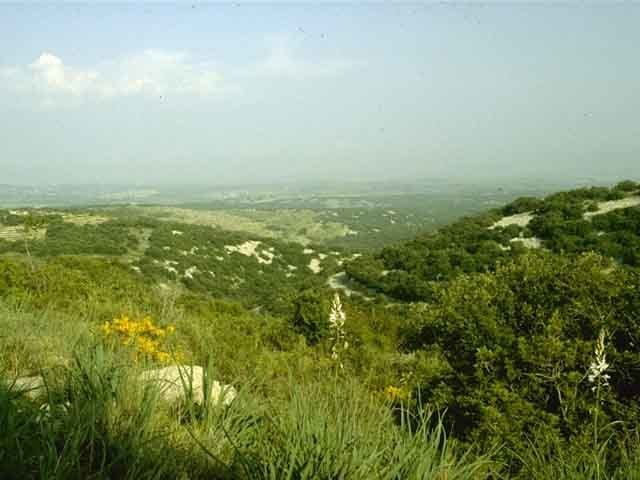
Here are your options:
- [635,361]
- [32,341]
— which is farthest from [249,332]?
[635,361]

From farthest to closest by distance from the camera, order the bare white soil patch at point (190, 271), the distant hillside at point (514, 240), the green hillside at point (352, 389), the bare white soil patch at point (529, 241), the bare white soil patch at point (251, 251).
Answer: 1. the bare white soil patch at point (251, 251)
2. the bare white soil patch at point (190, 271)
3. the bare white soil patch at point (529, 241)
4. the distant hillside at point (514, 240)
5. the green hillside at point (352, 389)

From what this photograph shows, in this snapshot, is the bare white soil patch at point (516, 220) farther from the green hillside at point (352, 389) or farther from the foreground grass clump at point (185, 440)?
the foreground grass clump at point (185, 440)

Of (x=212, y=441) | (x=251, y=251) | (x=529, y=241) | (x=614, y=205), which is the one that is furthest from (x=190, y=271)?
(x=212, y=441)

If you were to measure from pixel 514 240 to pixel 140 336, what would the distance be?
66.3ft

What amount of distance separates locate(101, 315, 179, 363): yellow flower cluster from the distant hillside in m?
13.7

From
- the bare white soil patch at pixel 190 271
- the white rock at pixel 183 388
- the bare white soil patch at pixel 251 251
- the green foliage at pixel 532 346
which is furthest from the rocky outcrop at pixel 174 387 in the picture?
the bare white soil patch at pixel 251 251

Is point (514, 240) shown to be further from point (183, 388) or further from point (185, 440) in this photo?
point (185, 440)

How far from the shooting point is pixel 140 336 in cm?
459

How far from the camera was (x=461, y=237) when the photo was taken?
939 inches

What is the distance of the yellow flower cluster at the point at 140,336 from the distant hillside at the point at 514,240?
13741 millimetres

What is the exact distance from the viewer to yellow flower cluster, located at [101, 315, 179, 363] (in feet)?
13.0

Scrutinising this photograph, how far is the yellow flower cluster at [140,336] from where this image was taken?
3977 mm

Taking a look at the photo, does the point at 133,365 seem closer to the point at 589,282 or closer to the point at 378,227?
the point at 589,282

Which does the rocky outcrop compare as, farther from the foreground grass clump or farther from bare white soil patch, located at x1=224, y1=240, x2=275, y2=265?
bare white soil patch, located at x1=224, y1=240, x2=275, y2=265
